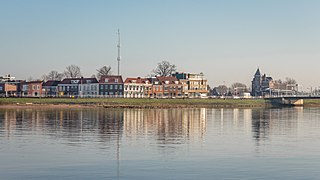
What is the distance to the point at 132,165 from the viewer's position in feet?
91.8

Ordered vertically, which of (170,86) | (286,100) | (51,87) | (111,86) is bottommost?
(286,100)

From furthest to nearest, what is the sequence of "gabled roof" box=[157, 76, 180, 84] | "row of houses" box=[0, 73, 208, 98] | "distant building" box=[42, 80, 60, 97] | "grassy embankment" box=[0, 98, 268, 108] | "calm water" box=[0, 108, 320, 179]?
"gabled roof" box=[157, 76, 180, 84]
"distant building" box=[42, 80, 60, 97]
"row of houses" box=[0, 73, 208, 98]
"grassy embankment" box=[0, 98, 268, 108]
"calm water" box=[0, 108, 320, 179]

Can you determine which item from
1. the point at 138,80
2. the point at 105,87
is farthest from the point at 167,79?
the point at 105,87

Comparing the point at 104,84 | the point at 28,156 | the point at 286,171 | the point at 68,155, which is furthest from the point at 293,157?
the point at 104,84

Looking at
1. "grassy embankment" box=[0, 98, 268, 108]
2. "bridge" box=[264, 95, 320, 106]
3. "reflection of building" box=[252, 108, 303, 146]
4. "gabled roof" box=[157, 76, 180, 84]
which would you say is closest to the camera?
"reflection of building" box=[252, 108, 303, 146]

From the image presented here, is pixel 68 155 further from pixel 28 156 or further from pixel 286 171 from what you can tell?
pixel 286 171

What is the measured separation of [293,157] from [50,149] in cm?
1620

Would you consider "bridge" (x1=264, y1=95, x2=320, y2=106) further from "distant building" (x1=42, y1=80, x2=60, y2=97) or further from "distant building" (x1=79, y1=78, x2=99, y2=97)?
"distant building" (x1=42, y1=80, x2=60, y2=97)

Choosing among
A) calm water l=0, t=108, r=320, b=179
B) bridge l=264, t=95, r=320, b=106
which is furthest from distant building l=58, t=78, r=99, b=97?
calm water l=0, t=108, r=320, b=179

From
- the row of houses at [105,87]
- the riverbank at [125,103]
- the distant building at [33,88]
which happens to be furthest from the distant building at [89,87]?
the riverbank at [125,103]

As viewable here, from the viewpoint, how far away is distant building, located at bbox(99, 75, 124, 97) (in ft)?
558

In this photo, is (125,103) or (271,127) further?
(125,103)

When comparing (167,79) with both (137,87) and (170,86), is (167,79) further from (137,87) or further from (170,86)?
(137,87)

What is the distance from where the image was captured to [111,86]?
170500mm
